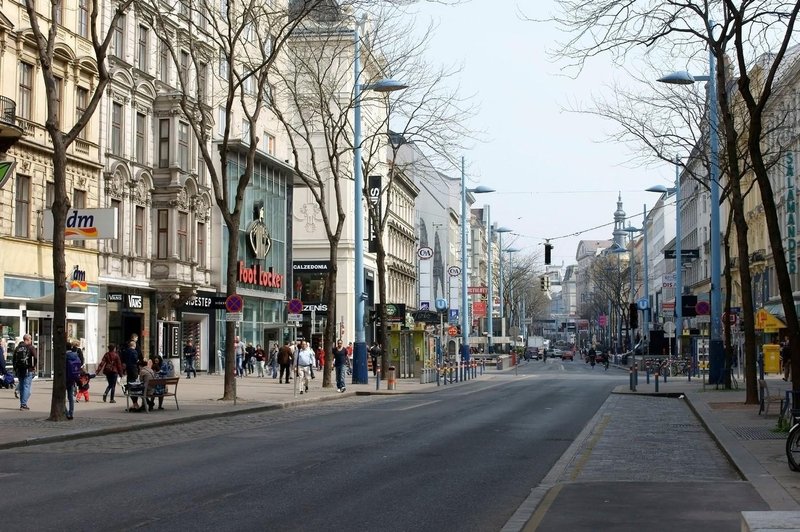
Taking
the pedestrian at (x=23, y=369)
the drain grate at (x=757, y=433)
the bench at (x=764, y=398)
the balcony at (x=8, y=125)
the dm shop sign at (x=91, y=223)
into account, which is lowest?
the drain grate at (x=757, y=433)

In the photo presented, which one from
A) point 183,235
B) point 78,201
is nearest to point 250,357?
point 183,235

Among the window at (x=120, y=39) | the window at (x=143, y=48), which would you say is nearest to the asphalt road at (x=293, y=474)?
the window at (x=120, y=39)

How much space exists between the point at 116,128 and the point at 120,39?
3.57 m

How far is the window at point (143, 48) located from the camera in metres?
48.8

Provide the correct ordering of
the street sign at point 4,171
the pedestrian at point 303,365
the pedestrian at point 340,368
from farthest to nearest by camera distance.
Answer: the pedestrian at point 340,368
the pedestrian at point 303,365
the street sign at point 4,171

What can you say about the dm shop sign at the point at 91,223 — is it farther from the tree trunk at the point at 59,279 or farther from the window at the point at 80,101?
the window at the point at 80,101

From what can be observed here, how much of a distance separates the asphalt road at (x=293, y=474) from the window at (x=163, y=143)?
1034 inches

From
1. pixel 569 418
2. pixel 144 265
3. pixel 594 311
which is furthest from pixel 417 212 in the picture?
pixel 569 418

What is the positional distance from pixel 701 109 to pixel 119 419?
840 inches

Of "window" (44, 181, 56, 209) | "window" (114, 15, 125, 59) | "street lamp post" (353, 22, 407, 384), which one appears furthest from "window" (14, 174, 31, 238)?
"street lamp post" (353, 22, 407, 384)

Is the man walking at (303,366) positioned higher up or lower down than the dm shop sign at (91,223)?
lower down

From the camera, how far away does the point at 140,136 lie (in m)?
49.2

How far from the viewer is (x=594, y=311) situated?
17225cm

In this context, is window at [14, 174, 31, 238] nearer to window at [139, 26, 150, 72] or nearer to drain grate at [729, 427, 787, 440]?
window at [139, 26, 150, 72]
